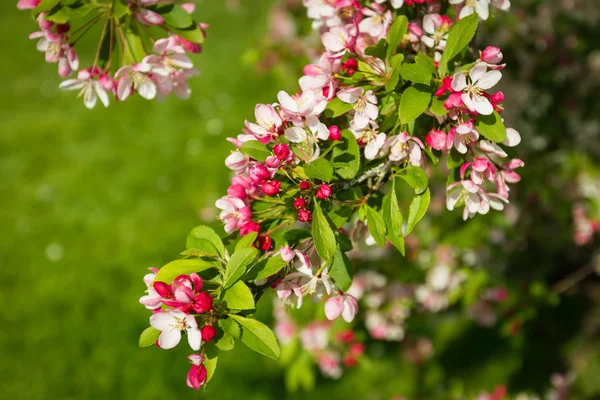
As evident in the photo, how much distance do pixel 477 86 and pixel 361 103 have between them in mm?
230

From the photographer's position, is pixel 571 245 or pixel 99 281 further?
pixel 99 281

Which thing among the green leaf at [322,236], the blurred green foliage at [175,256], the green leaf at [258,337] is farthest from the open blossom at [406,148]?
the blurred green foliage at [175,256]

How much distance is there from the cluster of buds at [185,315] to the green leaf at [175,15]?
68 cm

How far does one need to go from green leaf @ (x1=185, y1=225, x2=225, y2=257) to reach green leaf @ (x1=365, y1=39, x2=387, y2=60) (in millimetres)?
513

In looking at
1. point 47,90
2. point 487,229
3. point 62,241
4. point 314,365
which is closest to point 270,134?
point 487,229

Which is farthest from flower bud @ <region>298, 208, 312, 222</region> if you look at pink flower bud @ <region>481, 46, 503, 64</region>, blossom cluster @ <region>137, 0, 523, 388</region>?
pink flower bud @ <region>481, 46, 503, 64</region>

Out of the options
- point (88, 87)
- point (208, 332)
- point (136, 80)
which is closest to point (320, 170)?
point (208, 332)

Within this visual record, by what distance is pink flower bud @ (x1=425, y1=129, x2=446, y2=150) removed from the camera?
1.12m

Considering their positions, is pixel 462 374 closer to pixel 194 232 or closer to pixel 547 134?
pixel 547 134

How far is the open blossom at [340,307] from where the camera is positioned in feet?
4.01

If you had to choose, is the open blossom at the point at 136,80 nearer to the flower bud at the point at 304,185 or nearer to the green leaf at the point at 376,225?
the flower bud at the point at 304,185

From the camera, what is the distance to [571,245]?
10.7 ft

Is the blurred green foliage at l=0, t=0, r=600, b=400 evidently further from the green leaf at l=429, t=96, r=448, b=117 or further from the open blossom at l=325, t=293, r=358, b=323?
the green leaf at l=429, t=96, r=448, b=117

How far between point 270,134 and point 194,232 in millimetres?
268
